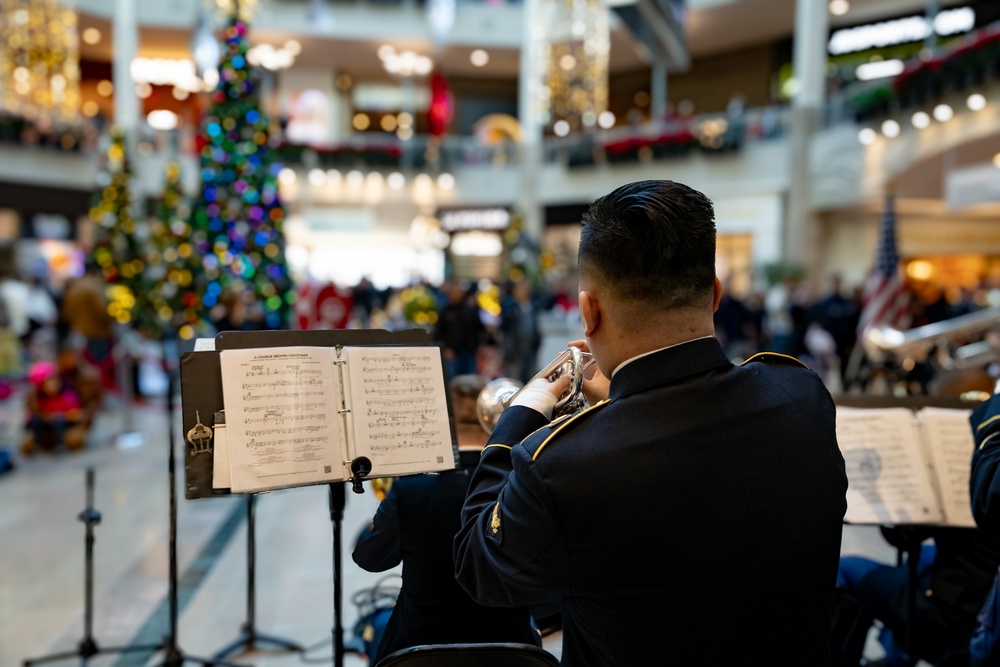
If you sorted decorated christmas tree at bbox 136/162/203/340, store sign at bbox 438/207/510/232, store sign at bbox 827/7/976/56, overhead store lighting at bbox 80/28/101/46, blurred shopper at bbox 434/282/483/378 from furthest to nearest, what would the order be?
store sign at bbox 438/207/510/232
overhead store lighting at bbox 80/28/101/46
store sign at bbox 827/7/976/56
decorated christmas tree at bbox 136/162/203/340
blurred shopper at bbox 434/282/483/378

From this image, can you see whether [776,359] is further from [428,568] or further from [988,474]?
[428,568]

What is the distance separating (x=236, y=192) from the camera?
934 centimetres

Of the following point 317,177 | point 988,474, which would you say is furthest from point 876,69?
point 988,474

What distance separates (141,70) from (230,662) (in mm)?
24942

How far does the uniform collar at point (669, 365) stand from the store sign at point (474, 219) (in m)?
22.0

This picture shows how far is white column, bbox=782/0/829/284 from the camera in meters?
17.2

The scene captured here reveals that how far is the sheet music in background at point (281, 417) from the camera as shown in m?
1.98

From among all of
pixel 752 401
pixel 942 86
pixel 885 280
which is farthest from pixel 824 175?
pixel 752 401

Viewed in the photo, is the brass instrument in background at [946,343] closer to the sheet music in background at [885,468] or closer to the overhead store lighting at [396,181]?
the sheet music in background at [885,468]

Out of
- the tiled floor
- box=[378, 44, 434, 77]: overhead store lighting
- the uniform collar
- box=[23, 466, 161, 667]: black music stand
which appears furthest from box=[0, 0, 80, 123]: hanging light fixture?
the uniform collar

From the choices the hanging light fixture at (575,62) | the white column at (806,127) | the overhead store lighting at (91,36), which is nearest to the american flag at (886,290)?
the hanging light fixture at (575,62)

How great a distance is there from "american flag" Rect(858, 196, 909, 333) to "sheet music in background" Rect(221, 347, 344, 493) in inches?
344

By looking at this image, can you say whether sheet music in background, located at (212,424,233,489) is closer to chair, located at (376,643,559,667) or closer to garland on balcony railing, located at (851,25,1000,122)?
chair, located at (376,643,559,667)

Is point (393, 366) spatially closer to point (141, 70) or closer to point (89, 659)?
Answer: point (89, 659)
